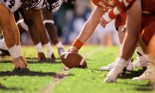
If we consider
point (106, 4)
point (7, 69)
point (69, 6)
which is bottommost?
point (69, 6)

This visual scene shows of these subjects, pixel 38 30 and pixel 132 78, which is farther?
pixel 38 30

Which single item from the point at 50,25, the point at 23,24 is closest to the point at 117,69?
the point at 23,24

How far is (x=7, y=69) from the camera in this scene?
791 cm

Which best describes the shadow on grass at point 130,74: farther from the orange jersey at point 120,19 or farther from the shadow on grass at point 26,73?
the shadow on grass at point 26,73

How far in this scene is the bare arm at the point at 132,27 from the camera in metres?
6.08

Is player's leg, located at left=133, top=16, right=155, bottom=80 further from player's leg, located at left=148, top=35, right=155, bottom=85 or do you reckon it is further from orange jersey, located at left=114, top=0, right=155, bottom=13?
orange jersey, located at left=114, top=0, right=155, bottom=13

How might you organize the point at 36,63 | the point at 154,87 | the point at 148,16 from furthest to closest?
the point at 36,63
the point at 148,16
the point at 154,87

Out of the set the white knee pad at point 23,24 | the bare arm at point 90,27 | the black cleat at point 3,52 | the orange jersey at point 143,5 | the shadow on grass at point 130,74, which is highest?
the orange jersey at point 143,5

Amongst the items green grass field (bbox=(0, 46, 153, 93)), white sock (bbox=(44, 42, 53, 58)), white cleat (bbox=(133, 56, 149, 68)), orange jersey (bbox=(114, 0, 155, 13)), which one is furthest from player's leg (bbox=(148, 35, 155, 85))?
white sock (bbox=(44, 42, 53, 58))

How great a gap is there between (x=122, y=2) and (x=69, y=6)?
49.8 feet

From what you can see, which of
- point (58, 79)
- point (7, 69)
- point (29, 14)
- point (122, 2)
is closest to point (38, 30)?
point (29, 14)

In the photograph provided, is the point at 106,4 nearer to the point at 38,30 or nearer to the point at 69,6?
the point at 38,30

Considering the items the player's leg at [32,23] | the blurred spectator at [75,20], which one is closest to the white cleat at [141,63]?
the player's leg at [32,23]

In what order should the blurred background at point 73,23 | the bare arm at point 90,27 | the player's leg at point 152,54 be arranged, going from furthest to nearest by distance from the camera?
the blurred background at point 73,23, the bare arm at point 90,27, the player's leg at point 152,54
